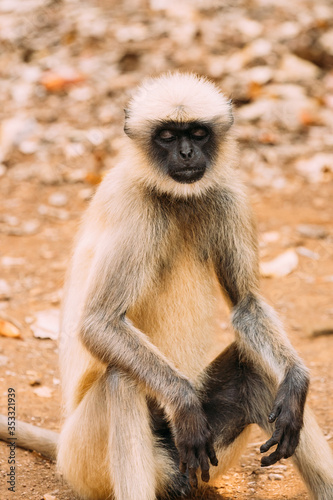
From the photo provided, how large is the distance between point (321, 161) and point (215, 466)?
5092 millimetres

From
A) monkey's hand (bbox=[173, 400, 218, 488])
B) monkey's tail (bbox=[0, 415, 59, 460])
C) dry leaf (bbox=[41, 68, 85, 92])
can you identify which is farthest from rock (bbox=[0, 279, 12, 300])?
dry leaf (bbox=[41, 68, 85, 92])

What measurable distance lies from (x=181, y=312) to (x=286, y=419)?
0.63 m

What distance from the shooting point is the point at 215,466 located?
3.26 meters

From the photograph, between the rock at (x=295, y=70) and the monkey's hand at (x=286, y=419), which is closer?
the monkey's hand at (x=286, y=419)

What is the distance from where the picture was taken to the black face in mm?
3246

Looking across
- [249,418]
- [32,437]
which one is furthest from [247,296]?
[32,437]

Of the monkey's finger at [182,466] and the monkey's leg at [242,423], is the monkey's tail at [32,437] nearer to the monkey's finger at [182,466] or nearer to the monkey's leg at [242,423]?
the monkey's leg at [242,423]

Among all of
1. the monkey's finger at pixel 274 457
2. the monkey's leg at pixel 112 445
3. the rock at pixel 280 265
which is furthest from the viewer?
the rock at pixel 280 265

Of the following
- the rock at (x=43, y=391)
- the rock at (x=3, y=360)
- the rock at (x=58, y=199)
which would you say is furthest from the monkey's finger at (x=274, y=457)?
the rock at (x=58, y=199)

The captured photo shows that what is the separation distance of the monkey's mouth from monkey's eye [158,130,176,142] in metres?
0.17

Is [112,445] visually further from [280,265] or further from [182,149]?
[280,265]

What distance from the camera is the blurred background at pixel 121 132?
17.3 feet

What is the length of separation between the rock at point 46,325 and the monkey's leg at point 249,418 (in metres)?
1.85

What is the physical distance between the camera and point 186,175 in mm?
3234
